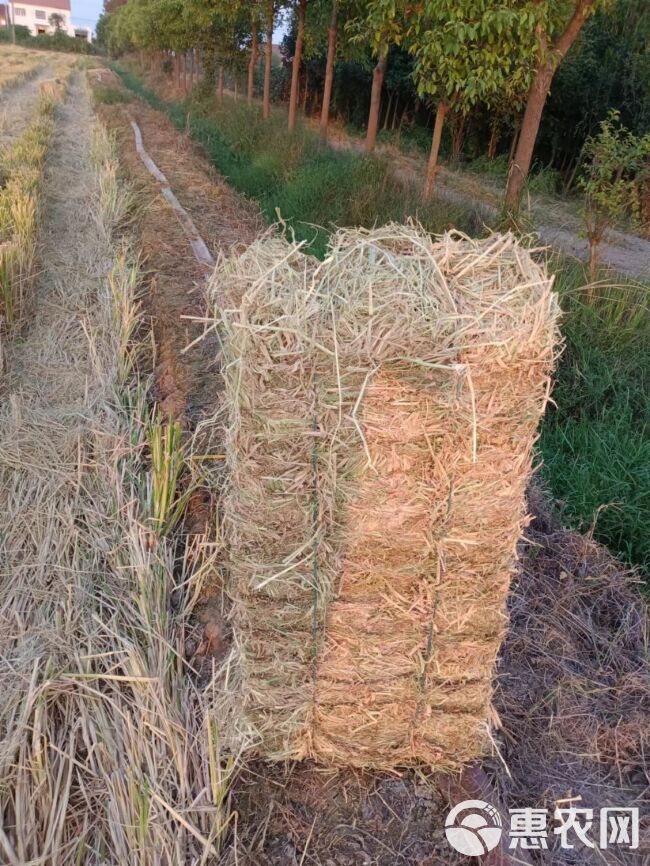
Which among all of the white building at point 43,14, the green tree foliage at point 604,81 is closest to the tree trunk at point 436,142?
the green tree foliage at point 604,81

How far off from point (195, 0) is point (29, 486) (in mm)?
13702

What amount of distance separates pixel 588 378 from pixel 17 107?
60.4 feet

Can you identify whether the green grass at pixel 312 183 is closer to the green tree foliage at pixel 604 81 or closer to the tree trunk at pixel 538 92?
the tree trunk at pixel 538 92

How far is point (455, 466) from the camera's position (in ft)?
4.95

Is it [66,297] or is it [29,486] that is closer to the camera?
[29,486]

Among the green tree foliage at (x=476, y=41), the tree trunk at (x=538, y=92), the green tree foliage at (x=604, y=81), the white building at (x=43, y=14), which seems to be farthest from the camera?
the white building at (x=43, y=14)

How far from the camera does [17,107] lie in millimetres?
17172

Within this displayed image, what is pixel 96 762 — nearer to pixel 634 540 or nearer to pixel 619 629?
pixel 619 629

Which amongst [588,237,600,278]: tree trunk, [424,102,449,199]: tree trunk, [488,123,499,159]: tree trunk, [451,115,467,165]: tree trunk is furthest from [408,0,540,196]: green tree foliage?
[451,115,467,165]: tree trunk

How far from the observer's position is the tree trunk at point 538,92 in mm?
4887

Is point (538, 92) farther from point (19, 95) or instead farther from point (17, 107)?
point (19, 95)

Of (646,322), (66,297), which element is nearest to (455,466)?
(646,322)

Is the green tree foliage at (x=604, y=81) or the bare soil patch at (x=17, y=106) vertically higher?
the green tree foliage at (x=604, y=81)

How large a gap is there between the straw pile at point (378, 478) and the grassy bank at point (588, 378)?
859 mm
